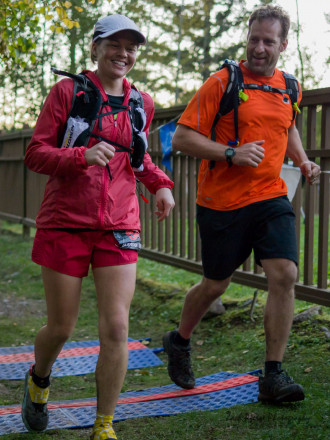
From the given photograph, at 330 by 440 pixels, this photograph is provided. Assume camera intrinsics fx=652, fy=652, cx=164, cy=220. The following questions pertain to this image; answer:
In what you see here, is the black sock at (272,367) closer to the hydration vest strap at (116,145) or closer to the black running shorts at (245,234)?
the black running shorts at (245,234)

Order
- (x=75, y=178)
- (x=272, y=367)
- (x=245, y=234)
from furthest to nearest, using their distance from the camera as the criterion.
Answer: (x=245, y=234) → (x=272, y=367) → (x=75, y=178)

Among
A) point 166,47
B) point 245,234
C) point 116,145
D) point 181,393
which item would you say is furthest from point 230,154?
point 166,47

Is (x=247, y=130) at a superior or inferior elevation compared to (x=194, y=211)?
superior

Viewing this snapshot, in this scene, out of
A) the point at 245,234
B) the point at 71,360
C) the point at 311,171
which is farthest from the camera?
the point at 71,360

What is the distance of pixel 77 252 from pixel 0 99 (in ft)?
94.4

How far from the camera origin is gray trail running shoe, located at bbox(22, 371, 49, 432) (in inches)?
133

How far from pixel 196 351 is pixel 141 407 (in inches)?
73.2

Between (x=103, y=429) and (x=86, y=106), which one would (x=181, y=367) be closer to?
(x=103, y=429)

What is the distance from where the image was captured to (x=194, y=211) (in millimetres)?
6648

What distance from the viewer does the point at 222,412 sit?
3625 mm

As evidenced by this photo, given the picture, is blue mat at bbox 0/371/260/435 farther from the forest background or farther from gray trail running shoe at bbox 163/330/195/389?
the forest background

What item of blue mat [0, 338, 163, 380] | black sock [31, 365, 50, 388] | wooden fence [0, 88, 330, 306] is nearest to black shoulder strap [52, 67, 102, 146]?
black sock [31, 365, 50, 388]

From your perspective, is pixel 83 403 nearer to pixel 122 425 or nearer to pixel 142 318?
pixel 122 425

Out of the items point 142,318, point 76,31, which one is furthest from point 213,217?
point 76,31
